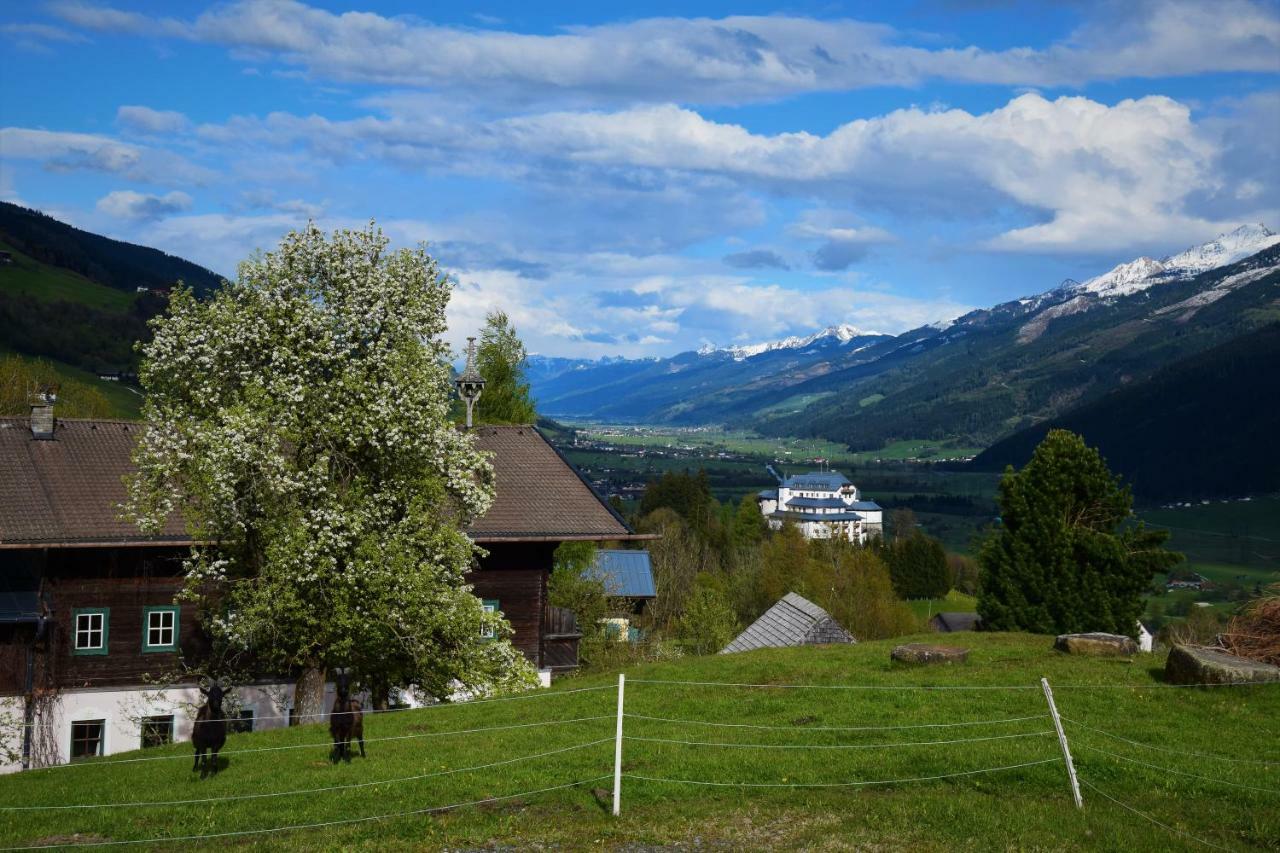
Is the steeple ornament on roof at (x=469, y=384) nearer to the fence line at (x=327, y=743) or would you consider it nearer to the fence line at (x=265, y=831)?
the fence line at (x=327, y=743)

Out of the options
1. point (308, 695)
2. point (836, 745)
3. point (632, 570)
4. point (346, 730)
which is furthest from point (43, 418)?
point (632, 570)

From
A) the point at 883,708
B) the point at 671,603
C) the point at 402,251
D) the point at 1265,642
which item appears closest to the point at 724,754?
the point at 883,708

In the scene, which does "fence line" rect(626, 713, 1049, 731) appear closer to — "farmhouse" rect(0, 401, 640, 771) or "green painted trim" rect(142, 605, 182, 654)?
"farmhouse" rect(0, 401, 640, 771)

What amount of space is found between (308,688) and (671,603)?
70.1 metres

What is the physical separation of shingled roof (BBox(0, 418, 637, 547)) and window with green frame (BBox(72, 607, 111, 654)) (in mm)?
2980

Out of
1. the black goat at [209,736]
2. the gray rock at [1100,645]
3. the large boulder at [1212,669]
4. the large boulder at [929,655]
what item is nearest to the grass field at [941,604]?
the gray rock at [1100,645]

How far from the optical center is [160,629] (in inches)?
1503

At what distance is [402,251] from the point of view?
33.3 meters

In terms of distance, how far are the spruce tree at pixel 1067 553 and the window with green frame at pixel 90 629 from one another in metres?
36.1

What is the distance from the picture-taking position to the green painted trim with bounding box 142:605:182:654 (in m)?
37.9

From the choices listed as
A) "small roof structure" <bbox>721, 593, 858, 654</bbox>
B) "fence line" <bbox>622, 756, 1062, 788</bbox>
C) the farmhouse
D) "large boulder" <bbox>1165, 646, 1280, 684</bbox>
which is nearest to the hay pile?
"large boulder" <bbox>1165, 646, 1280, 684</bbox>

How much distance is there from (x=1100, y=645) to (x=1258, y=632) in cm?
412

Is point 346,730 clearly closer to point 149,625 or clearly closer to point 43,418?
point 149,625

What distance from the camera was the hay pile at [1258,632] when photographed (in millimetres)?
26625
